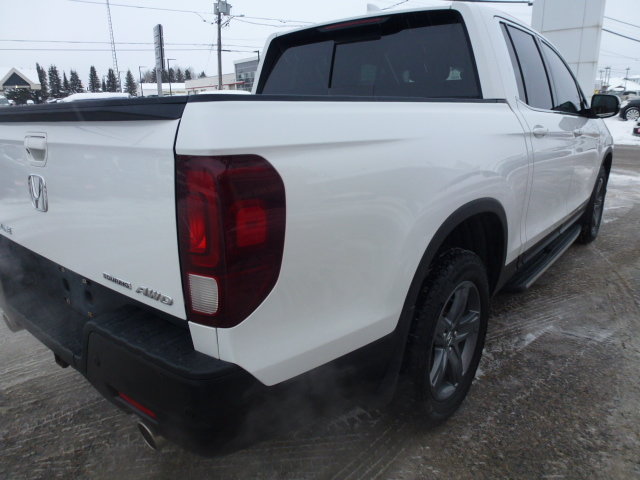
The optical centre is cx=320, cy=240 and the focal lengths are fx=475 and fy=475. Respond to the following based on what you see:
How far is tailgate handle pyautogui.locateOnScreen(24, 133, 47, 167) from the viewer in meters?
1.68

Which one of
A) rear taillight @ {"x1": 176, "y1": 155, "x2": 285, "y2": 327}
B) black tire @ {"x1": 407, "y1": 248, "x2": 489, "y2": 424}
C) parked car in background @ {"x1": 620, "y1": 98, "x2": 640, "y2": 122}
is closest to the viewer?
rear taillight @ {"x1": 176, "y1": 155, "x2": 285, "y2": 327}

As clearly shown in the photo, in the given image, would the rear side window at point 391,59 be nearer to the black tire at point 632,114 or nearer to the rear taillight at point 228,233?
the rear taillight at point 228,233

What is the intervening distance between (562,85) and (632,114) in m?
26.6

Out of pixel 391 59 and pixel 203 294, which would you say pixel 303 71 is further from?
pixel 203 294

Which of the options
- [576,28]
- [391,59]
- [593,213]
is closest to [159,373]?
[391,59]

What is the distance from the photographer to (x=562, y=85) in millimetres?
3730

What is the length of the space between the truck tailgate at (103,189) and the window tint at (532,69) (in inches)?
94.3

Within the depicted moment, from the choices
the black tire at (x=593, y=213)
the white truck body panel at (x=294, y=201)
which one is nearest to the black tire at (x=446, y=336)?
the white truck body panel at (x=294, y=201)

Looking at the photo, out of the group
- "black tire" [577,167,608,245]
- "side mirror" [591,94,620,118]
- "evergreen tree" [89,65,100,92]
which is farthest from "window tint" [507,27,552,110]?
"evergreen tree" [89,65,100,92]

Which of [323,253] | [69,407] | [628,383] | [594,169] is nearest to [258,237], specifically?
[323,253]

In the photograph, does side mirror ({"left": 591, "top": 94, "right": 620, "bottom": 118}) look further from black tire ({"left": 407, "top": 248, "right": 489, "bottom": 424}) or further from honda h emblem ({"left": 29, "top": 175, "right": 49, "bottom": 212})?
honda h emblem ({"left": 29, "top": 175, "right": 49, "bottom": 212})

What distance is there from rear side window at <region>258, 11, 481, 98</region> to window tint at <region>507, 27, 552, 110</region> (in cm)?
50

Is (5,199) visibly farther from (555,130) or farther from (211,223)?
(555,130)

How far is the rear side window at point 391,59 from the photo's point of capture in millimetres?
2619
